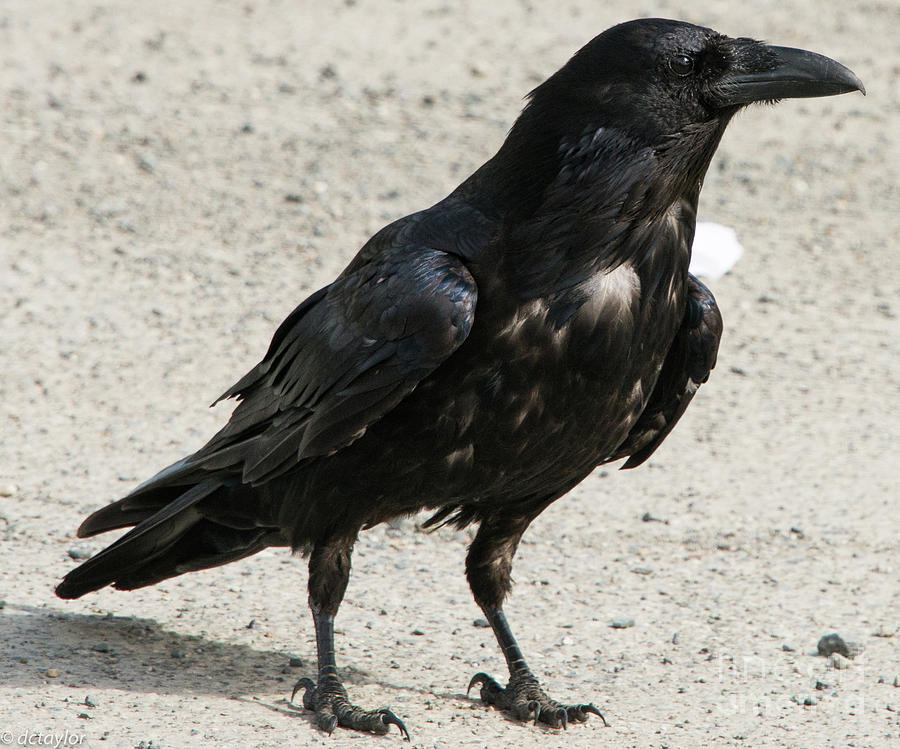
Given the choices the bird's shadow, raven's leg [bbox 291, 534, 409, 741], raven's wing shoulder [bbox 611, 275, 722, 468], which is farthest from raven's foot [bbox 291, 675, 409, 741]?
raven's wing shoulder [bbox 611, 275, 722, 468]

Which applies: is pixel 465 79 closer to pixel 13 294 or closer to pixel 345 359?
→ pixel 13 294

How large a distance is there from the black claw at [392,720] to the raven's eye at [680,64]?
2.42m

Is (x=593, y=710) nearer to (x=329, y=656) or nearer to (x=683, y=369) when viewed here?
(x=329, y=656)

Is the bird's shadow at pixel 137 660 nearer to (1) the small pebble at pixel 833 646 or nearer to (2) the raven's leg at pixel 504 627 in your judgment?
(2) the raven's leg at pixel 504 627

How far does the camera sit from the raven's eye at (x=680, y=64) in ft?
15.4

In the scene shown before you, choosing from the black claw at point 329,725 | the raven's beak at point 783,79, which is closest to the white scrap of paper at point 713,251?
the raven's beak at point 783,79

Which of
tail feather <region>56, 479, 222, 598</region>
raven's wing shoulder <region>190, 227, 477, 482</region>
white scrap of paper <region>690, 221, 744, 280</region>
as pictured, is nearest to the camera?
raven's wing shoulder <region>190, 227, 477, 482</region>

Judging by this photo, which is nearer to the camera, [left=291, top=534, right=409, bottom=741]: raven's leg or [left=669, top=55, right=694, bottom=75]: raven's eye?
[left=669, top=55, right=694, bottom=75]: raven's eye

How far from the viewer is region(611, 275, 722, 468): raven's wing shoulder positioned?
5164mm

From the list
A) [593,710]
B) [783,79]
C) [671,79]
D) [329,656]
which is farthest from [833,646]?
[671,79]

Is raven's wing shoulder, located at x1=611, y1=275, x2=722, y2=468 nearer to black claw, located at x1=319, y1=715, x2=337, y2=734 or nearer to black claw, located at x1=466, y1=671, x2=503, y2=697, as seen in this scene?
black claw, located at x1=466, y1=671, x2=503, y2=697

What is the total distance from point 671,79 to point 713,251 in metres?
4.56

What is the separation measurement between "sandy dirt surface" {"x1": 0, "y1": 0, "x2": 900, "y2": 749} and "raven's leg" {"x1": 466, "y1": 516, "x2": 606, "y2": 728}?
0.08m

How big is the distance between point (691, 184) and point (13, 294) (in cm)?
520
